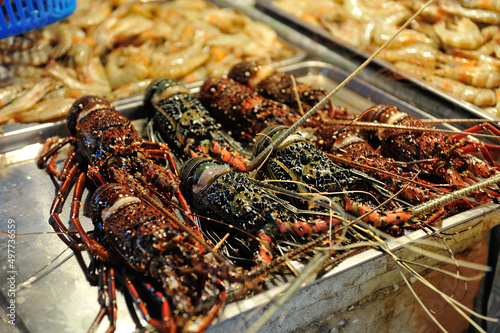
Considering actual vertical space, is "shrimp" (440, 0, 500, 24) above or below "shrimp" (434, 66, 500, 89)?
above

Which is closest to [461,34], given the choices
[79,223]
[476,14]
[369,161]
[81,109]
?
[476,14]

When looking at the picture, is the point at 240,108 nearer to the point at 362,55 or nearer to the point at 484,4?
the point at 362,55

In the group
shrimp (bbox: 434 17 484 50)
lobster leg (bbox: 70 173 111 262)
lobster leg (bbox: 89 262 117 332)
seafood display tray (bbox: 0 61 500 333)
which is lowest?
seafood display tray (bbox: 0 61 500 333)

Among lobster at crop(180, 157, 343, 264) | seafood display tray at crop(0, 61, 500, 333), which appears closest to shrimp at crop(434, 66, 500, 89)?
seafood display tray at crop(0, 61, 500, 333)

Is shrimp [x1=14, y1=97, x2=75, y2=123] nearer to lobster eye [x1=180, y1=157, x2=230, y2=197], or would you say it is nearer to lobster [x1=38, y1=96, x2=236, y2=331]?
lobster [x1=38, y1=96, x2=236, y2=331]

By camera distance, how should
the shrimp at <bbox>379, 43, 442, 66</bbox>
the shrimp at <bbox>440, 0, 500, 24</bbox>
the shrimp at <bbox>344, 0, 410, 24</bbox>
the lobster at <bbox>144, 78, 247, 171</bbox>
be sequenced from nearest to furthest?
the lobster at <bbox>144, 78, 247, 171</bbox> → the shrimp at <bbox>379, 43, 442, 66</bbox> → the shrimp at <bbox>440, 0, 500, 24</bbox> → the shrimp at <bbox>344, 0, 410, 24</bbox>
